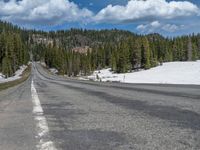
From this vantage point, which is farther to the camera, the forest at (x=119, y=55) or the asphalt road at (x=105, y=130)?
the forest at (x=119, y=55)

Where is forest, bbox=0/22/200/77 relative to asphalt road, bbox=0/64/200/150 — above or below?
above

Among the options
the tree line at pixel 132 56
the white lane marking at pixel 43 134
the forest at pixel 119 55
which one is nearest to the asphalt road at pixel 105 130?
the white lane marking at pixel 43 134

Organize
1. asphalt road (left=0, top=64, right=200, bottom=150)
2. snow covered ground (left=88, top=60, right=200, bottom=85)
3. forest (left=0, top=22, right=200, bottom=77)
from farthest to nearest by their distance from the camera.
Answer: forest (left=0, top=22, right=200, bottom=77) < snow covered ground (left=88, top=60, right=200, bottom=85) < asphalt road (left=0, top=64, right=200, bottom=150)

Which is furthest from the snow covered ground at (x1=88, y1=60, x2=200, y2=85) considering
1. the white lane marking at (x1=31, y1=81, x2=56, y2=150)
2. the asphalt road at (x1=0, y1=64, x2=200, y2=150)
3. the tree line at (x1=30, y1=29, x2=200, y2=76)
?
the tree line at (x1=30, y1=29, x2=200, y2=76)

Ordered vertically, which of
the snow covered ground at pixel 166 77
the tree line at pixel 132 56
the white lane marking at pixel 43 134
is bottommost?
the snow covered ground at pixel 166 77

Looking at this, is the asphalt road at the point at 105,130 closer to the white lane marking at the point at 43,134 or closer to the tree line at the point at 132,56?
the white lane marking at the point at 43,134

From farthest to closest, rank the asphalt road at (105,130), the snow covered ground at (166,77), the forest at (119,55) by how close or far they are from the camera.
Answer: the forest at (119,55)
the snow covered ground at (166,77)
the asphalt road at (105,130)

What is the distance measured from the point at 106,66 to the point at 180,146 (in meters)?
178

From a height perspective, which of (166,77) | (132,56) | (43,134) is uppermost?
(132,56)

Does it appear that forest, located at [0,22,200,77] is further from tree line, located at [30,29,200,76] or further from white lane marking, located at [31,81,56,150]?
white lane marking, located at [31,81,56,150]

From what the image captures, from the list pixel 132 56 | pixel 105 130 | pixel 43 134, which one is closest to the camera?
pixel 43 134

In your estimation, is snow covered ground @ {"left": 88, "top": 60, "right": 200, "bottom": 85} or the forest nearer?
snow covered ground @ {"left": 88, "top": 60, "right": 200, "bottom": 85}

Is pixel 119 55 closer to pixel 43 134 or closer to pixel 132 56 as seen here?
pixel 132 56

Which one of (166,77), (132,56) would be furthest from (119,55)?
(166,77)
